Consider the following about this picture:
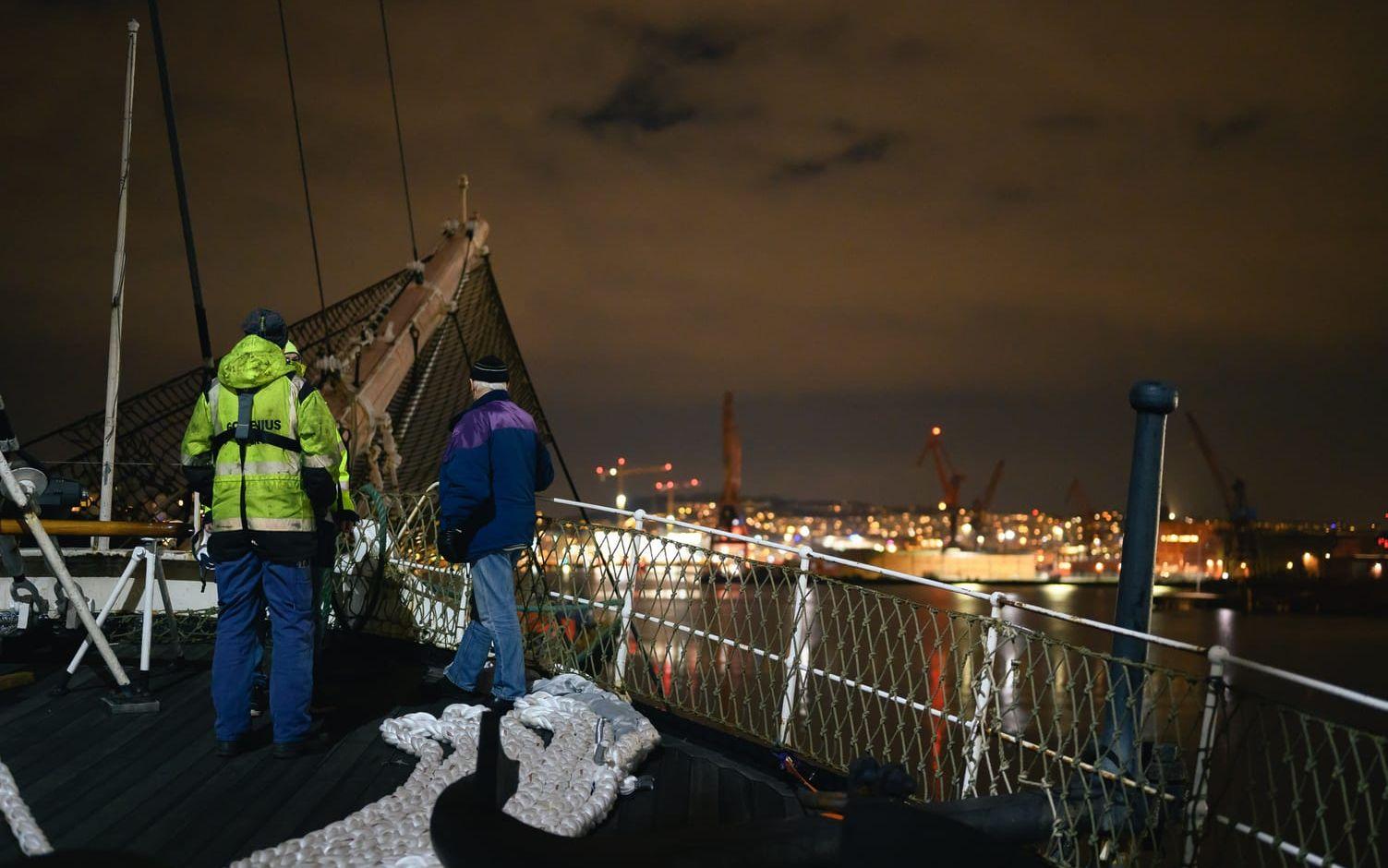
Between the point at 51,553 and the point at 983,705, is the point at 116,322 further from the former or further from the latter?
the point at 983,705

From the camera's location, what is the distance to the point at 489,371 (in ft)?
15.1

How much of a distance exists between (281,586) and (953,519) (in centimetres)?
12948

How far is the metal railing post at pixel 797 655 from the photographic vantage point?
4.48 meters

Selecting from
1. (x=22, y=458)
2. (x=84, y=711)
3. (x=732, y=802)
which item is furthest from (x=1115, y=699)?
(x=22, y=458)

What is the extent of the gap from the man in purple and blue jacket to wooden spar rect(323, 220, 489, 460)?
22.1 ft

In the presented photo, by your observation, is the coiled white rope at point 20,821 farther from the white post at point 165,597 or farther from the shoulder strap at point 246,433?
the white post at point 165,597

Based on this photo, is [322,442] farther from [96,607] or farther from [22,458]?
[96,607]

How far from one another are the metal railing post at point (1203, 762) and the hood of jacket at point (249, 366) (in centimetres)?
342

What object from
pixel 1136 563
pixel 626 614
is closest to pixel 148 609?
pixel 626 614

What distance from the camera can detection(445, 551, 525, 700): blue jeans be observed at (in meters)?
4.47

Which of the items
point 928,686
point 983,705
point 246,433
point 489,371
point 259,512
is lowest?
point 983,705

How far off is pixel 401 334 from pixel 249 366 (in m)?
8.88

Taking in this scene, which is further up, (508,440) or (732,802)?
(508,440)

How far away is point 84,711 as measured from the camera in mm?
4352
